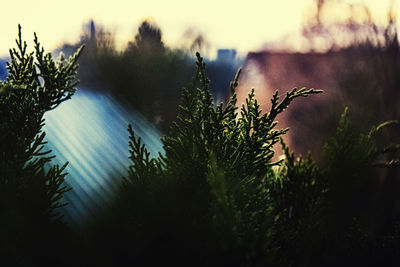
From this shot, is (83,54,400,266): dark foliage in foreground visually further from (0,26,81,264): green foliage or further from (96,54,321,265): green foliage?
(0,26,81,264): green foliage

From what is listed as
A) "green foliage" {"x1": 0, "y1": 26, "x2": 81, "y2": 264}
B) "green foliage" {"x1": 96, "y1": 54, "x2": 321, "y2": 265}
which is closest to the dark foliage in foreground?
"green foliage" {"x1": 96, "y1": 54, "x2": 321, "y2": 265}

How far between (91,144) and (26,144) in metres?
1.56

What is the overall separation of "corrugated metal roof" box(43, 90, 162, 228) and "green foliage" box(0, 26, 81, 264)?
7.2 inches

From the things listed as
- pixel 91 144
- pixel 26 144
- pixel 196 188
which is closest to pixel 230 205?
pixel 196 188

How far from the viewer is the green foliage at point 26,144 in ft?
3.00

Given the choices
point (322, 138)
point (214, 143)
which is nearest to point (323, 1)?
point (322, 138)

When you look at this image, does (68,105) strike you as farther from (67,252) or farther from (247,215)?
(247,215)

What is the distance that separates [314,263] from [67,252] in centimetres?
74

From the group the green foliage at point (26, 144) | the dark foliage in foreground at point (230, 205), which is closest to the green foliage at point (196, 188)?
the dark foliage in foreground at point (230, 205)

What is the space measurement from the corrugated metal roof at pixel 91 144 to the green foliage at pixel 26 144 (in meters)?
0.18

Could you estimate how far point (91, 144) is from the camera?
252 centimetres

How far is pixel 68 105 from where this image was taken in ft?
10.9

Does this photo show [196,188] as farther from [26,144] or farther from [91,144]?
[91,144]

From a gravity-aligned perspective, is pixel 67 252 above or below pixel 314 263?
above
